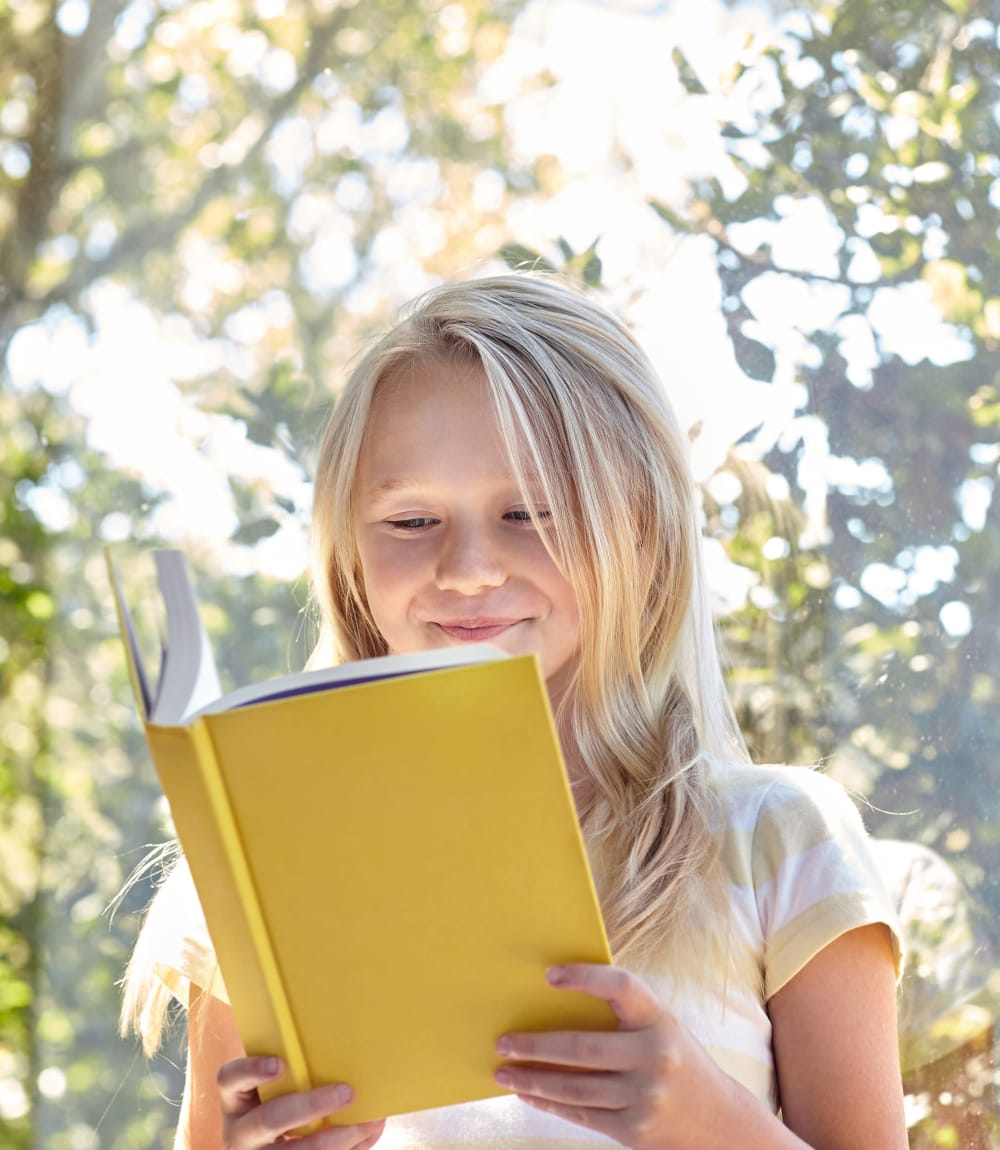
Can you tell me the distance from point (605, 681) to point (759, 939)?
29 centimetres

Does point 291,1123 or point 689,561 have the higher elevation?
point 689,561

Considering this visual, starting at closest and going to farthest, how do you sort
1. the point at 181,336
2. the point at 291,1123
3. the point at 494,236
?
the point at 291,1123 → the point at 494,236 → the point at 181,336

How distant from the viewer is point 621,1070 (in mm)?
849

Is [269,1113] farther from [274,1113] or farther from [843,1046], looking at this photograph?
[843,1046]

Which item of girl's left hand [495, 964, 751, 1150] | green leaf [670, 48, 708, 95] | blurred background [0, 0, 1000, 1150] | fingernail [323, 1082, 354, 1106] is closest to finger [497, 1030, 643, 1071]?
girl's left hand [495, 964, 751, 1150]

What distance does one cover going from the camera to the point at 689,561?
136 centimetres

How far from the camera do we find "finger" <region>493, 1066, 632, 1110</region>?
848mm

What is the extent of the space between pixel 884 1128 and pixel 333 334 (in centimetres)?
119

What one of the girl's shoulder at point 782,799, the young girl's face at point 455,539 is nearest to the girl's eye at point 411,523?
the young girl's face at point 455,539

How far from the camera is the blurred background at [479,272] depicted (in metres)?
1.48

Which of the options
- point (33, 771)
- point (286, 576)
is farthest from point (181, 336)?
point (33, 771)

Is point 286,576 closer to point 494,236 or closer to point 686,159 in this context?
point 494,236

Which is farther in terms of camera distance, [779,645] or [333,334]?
[333,334]

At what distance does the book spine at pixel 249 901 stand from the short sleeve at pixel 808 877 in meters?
0.45
